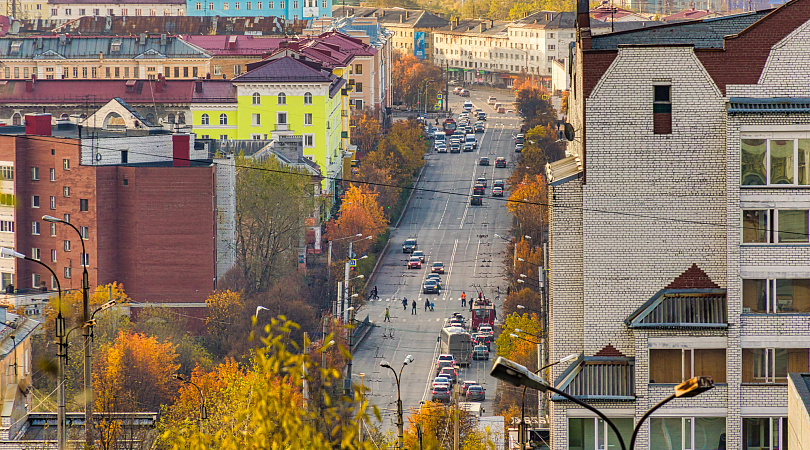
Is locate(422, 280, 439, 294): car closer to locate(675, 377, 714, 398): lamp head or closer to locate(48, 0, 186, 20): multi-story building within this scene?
locate(675, 377, 714, 398): lamp head

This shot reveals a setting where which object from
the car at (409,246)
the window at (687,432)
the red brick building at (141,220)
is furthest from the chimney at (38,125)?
the window at (687,432)

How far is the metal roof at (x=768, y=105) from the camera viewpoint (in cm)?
2761

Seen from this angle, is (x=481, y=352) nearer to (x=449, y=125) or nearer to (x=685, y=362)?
(x=685, y=362)

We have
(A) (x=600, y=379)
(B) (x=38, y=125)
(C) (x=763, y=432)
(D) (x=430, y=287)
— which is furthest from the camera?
(D) (x=430, y=287)

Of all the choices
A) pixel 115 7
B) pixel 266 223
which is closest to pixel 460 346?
pixel 266 223

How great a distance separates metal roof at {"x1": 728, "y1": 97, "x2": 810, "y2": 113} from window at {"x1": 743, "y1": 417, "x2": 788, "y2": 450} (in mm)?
5964

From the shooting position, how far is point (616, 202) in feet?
93.5

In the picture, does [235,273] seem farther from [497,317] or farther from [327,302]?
[497,317]

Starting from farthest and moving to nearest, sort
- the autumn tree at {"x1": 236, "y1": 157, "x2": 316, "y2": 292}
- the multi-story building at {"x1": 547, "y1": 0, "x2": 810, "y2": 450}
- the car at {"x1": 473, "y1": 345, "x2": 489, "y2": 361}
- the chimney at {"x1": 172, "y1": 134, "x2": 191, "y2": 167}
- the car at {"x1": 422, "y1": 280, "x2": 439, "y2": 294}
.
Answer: the car at {"x1": 422, "y1": 280, "x2": 439, "y2": 294} → the autumn tree at {"x1": 236, "y1": 157, "x2": 316, "y2": 292} → the chimney at {"x1": 172, "y1": 134, "x2": 191, "y2": 167} → the car at {"x1": 473, "y1": 345, "x2": 489, "y2": 361} → the multi-story building at {"x1": 547, "y1": 0, "x2": 810, "y2": 450}

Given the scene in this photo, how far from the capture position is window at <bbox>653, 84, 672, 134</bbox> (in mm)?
28141

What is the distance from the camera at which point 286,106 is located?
10175cm

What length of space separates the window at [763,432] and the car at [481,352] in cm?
4453

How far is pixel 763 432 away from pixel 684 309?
283cm

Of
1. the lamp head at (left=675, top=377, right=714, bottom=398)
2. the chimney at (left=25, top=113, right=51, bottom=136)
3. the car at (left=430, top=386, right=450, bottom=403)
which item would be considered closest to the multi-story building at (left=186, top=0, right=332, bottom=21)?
the chimney at (left=25, top=113, right=51, bottom=136)
